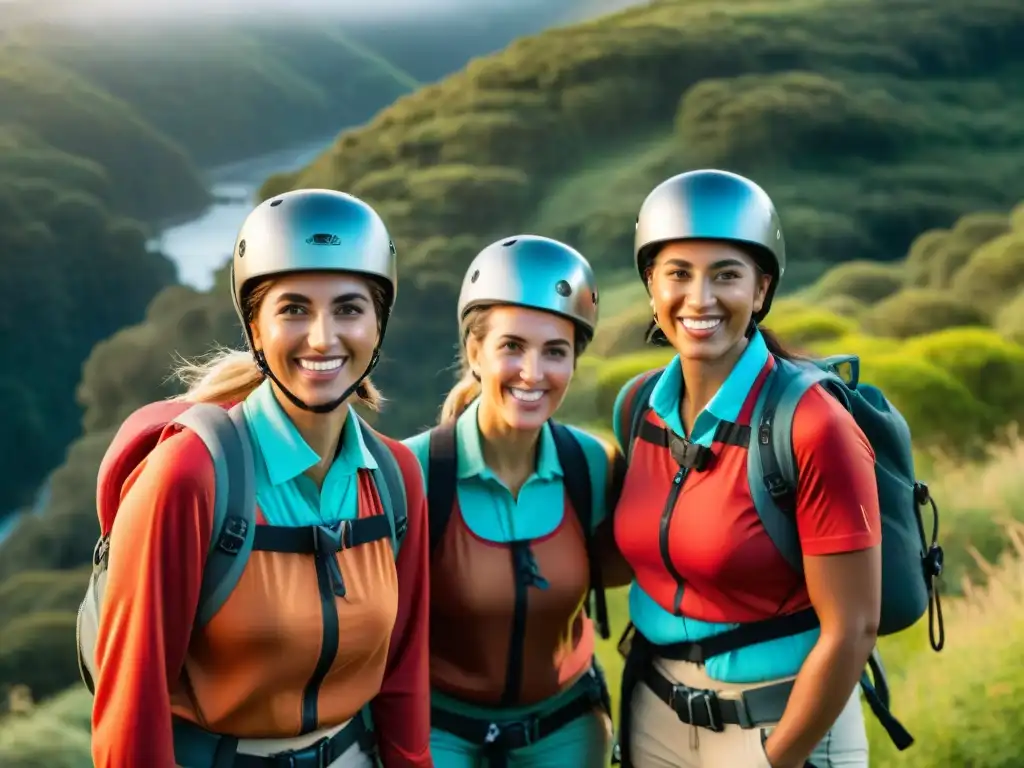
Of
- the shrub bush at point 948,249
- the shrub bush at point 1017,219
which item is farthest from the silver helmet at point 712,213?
the shrub bush at point 1017,219

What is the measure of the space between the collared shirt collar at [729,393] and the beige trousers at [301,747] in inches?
64.7

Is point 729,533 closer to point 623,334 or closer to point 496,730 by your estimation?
point 496,730

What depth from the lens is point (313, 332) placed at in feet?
10.6

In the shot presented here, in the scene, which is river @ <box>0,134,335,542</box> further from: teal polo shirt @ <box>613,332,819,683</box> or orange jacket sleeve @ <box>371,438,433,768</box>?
orange jacket sleeve @ <box>371,438,433,768</box>

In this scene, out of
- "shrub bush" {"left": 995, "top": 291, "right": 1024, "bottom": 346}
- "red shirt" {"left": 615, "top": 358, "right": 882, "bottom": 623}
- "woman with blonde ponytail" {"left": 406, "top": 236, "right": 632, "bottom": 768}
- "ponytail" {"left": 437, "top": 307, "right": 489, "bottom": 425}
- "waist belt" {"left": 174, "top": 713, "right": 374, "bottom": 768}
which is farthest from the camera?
"shrub bush" {"left": 995, "top": 291, "right": 1024, "bottom": 346}

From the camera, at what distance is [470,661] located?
13.8 feet

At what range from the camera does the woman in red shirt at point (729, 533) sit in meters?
3.55

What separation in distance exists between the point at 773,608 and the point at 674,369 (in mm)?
1025

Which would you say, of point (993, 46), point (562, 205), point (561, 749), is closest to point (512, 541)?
point (561, 749)

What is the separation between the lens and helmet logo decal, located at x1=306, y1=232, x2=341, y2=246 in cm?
320

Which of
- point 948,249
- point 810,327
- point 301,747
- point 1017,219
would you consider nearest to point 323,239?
point 301,747

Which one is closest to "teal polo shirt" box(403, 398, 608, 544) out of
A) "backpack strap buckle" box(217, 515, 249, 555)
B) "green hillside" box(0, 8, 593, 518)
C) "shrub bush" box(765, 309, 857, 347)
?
"backpack strap buckle" box(217, 515, 249, 555)

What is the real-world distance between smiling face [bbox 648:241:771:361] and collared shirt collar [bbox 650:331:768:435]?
8 centimetres

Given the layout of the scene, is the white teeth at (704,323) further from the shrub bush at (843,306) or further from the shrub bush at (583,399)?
the shrub bush at (843,306)
